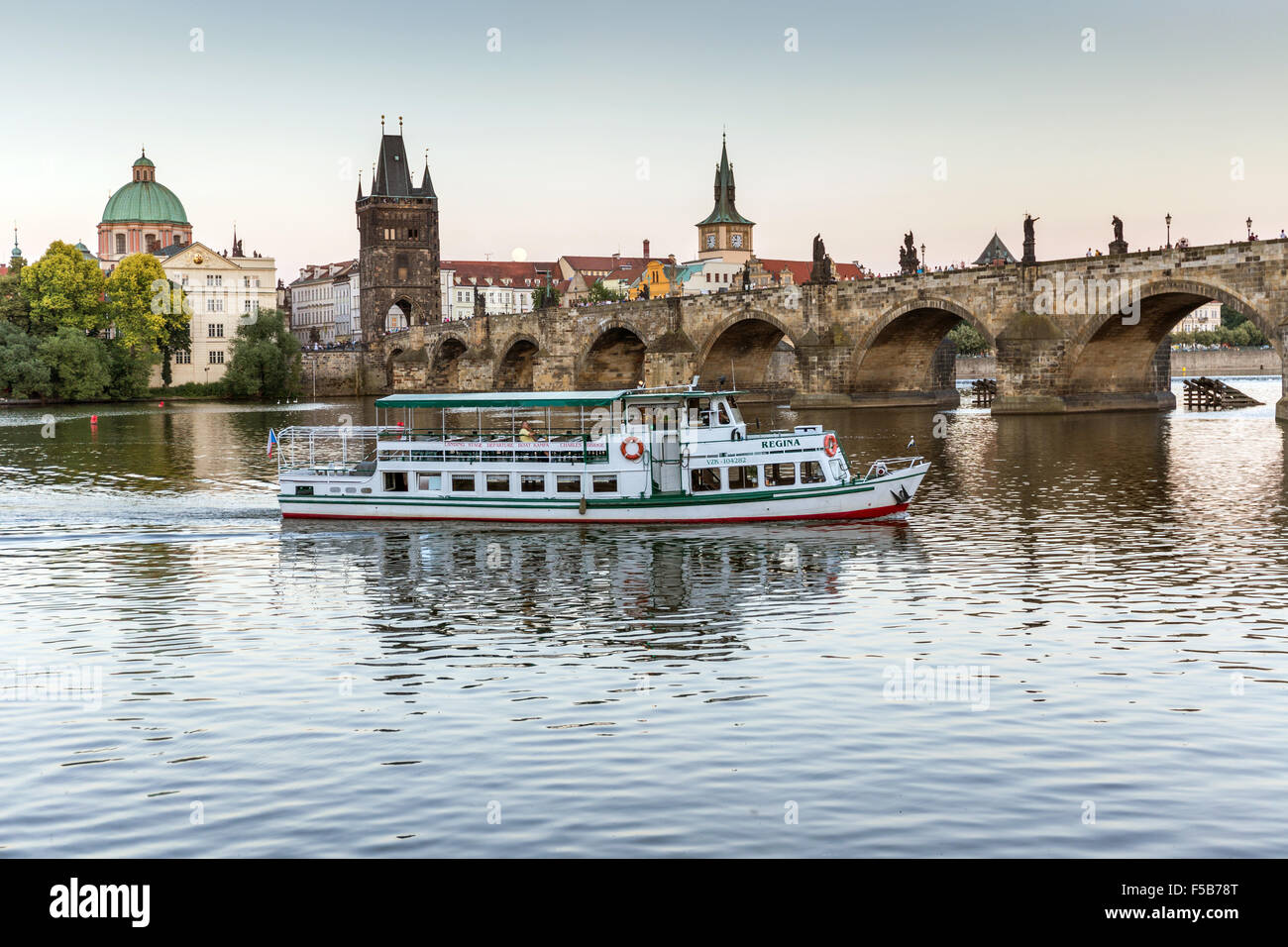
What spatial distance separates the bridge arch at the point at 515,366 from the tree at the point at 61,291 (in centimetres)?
3420

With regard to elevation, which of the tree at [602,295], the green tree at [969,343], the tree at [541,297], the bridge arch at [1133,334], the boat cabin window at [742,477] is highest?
the tree at [541,297]

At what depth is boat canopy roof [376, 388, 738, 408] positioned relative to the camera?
35.2m

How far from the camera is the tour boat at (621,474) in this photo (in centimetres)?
3372

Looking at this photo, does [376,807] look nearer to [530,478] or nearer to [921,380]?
[530,478]

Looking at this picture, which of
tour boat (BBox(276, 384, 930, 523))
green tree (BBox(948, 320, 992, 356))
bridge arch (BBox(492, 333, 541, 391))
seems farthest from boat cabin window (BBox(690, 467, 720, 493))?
green tree (BBox(948, 320, 992, 356))

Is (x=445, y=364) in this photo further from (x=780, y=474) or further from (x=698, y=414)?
(x=780, y=474)

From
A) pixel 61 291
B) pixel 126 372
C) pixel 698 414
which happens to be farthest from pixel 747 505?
pixel 61 291

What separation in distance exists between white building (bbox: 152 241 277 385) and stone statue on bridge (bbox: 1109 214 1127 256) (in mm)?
93691

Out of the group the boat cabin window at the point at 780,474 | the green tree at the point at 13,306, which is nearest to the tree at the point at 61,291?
the green tree at the point at 13,306

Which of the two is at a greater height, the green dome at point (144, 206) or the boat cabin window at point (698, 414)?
the green dome at point (144, 206)

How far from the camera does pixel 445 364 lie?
146 metres

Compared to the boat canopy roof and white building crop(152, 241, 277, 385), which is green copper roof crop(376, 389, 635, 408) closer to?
the boat canopy roof

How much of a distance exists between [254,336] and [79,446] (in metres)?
65.0

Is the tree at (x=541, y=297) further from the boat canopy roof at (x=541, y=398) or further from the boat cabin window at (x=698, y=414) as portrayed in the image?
the boat cabin window at (x=698, y=414)
